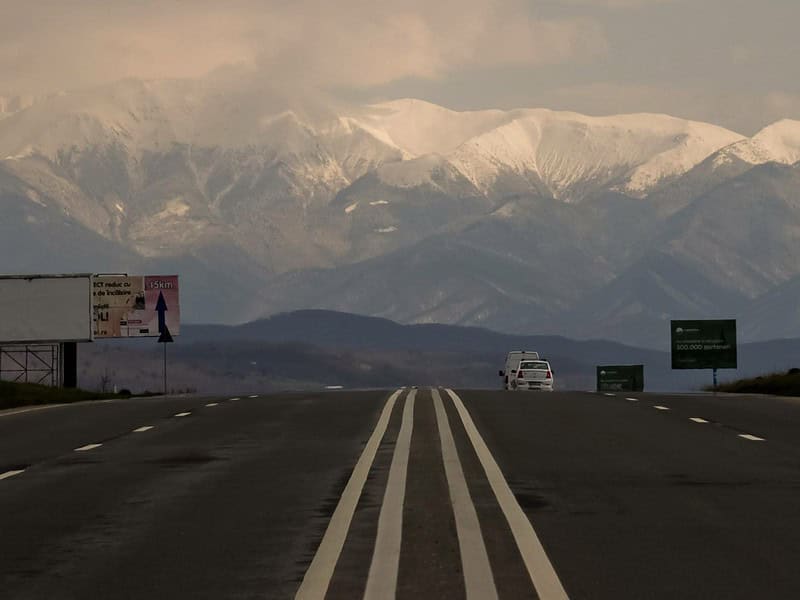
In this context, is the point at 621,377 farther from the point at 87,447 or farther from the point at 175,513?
the point at 175,513

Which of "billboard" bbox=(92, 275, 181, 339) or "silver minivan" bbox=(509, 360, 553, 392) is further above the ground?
"billboard" bbox=(92, 275, 181, 339)

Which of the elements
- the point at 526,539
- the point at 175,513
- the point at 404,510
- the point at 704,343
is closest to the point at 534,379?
the point at 704,343

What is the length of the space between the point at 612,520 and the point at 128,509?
4354mm

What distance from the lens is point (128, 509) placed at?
1658 centimetres

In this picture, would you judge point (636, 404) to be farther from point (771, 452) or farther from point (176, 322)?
point (176, 322)

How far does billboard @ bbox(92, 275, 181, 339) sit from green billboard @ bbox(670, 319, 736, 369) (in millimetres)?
88426

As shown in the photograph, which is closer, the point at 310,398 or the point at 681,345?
the point at 310,398

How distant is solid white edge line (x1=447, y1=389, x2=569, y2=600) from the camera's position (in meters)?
11.6

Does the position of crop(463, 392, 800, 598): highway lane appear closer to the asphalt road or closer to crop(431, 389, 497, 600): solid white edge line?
the asphalt road

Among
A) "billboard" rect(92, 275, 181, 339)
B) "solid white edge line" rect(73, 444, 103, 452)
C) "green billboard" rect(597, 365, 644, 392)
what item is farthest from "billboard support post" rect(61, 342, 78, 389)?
"solid white edge line" rect(73, 444, 103, 452)

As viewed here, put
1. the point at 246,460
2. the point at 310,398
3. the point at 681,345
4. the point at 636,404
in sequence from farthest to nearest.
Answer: the point at 681,345 < the point at 310,398 < the point at 636,404 < the point at 246,460

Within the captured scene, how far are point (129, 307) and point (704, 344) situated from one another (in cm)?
9140

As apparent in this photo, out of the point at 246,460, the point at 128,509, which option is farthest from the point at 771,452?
the point at 128,509

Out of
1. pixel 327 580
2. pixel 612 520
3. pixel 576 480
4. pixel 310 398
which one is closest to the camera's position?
pixel 327 580
